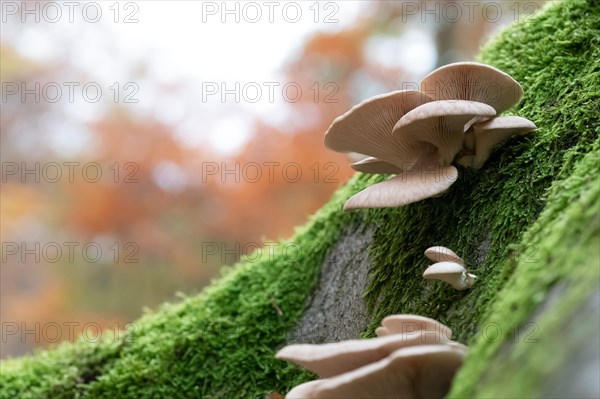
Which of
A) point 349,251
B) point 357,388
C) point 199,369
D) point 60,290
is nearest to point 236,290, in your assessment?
point 199,369

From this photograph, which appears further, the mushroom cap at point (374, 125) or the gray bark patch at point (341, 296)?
the gray bark patch at point (341, 296)

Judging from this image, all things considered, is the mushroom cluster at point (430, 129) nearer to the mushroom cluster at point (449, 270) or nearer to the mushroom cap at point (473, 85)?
the mushroom cap at point (473, 85)

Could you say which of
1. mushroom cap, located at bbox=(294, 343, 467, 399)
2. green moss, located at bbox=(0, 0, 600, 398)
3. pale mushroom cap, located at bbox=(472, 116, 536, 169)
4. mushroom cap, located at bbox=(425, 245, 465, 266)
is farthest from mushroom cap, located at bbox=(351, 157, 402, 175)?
mushroom cap, located at bbox=(294, 343, 467, 399)

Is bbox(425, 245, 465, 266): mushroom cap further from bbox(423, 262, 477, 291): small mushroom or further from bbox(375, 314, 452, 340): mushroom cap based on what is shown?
bbox(375, 314, 452, 340): mushroom cap

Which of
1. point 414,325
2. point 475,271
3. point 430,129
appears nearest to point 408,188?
point 430,129

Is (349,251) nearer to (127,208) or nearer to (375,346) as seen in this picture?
(375,346)

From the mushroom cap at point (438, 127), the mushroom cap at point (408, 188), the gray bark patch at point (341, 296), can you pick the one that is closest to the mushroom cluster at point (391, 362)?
the mushroom cap at point (408, 188)
